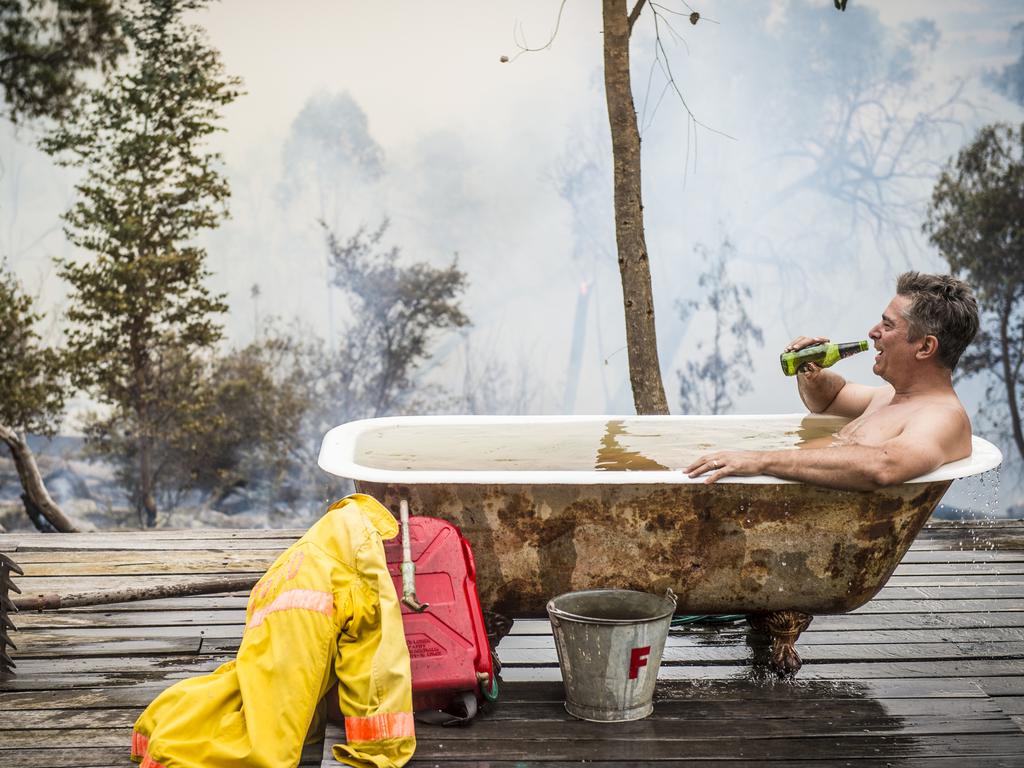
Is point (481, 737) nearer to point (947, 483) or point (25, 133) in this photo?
point (947, 483)

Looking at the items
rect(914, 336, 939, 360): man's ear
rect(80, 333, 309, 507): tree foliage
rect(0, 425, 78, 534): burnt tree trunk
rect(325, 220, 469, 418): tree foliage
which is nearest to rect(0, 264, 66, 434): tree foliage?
rect(0, 425, 78, 534): burnt tree trunk

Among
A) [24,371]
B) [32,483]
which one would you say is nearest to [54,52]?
[24,371]

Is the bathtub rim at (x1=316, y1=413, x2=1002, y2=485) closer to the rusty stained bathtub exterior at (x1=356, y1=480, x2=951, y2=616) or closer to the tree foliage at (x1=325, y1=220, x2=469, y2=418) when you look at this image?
the rusty stained bathtub exterior at (x1=356, y1=480, x2=951, y2=616)

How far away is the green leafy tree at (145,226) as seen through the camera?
552cm

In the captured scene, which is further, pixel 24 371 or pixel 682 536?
pixel 24 371

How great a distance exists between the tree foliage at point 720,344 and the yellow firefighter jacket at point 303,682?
4.13 metres

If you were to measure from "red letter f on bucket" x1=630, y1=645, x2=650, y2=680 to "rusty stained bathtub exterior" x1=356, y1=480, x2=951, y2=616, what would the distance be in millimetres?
222

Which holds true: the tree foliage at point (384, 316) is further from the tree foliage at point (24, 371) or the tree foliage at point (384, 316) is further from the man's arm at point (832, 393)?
the man's arm at point (832, 393)

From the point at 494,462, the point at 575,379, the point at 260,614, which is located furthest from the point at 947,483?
the point at 575,379

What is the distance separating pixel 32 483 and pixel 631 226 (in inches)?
132

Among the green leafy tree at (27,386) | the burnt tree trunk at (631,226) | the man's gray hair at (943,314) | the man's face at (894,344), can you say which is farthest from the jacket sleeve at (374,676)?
the green leafy tree at (27,386)

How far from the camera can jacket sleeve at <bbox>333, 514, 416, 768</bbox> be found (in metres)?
2.14

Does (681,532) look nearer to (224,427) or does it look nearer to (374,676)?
(374,676)

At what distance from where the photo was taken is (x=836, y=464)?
7.97 feet
